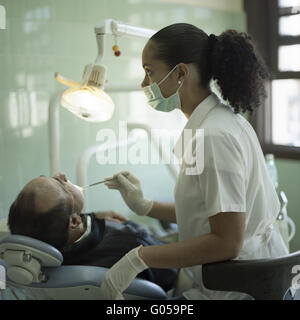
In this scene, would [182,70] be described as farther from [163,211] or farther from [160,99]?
[163,211]

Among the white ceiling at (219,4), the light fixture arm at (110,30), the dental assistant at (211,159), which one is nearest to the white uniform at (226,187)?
the dental assistant at (211,159)

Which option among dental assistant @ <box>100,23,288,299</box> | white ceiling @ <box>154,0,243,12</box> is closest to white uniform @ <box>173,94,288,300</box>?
dental assistant @ <box>100,23,288,299</box>

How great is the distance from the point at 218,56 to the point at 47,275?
30.3 inches

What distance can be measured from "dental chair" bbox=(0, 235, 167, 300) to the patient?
0.05 metres

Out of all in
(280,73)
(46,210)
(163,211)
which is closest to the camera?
(46,210)

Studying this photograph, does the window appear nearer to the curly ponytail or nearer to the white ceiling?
the white ceiling

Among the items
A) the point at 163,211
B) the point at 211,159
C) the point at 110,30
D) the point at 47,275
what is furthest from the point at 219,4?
the point at 47,275

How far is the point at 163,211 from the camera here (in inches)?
57.6

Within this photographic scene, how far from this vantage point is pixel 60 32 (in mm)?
1580

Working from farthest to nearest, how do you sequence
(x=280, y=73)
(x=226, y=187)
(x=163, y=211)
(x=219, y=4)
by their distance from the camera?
(x=219, y=4), (x=280, y=73), (x=163, y=211), (x=226, y=187)

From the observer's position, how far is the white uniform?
1.05 meters

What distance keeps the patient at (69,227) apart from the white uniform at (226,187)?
0.84ft

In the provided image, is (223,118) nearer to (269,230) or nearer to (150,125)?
(269,230)

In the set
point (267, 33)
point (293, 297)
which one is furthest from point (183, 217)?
point (267, 33)
